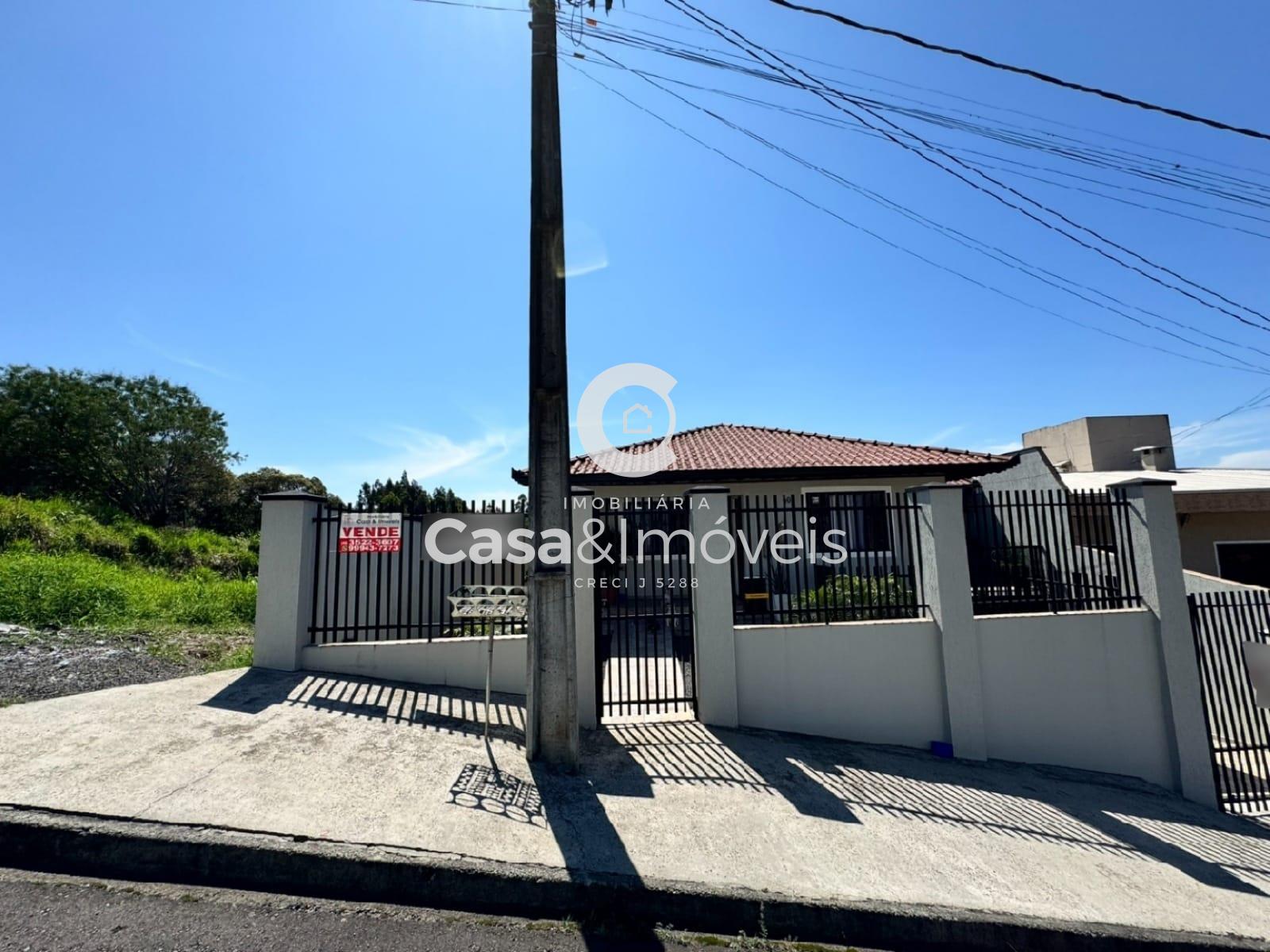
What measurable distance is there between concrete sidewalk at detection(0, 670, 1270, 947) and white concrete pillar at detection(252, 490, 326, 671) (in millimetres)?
236

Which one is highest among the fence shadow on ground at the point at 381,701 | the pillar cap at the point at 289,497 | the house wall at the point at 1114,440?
the house wall at the point at 1114,440

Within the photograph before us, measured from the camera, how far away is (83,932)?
2334 millimetres

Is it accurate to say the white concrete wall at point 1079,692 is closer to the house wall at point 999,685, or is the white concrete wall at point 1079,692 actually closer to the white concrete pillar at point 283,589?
the house wall at point 999,685

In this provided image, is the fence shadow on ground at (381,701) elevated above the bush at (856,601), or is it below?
below

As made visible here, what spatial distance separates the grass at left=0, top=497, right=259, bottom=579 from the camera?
11594 millimetres

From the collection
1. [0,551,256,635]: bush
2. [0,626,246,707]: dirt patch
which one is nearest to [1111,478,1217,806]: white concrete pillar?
[0,626,246,707]: dirt patch

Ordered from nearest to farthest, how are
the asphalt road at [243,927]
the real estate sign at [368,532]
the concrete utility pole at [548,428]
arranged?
1. the asphalt road at [243,927]
2. the concrete utility pole at [548,428]
3. the real estate sign at [368,532]

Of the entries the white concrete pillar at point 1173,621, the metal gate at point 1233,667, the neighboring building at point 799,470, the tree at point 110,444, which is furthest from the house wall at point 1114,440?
the tree at point 110,444

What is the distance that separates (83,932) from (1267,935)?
632 cm

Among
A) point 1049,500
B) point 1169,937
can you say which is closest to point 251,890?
point 1169,937

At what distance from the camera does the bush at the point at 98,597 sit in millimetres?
7000

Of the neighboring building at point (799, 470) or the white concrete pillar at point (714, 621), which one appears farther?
the neighboring building at point (799, 470)

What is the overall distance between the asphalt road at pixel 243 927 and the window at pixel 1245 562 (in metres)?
16.8

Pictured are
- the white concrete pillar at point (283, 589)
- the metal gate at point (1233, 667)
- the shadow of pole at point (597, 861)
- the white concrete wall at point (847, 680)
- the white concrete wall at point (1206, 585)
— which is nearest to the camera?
the shadow of pole at point (597, 861)
